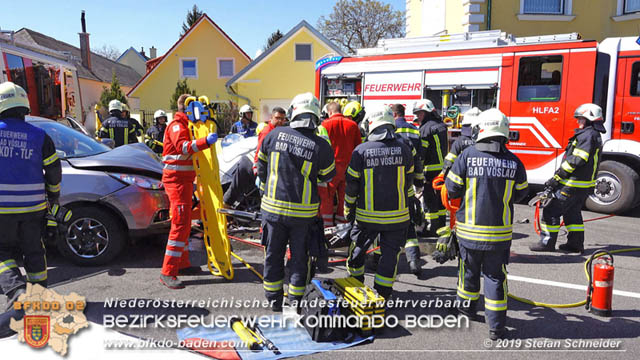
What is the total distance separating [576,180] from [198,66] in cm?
2720

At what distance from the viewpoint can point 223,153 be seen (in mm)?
7602

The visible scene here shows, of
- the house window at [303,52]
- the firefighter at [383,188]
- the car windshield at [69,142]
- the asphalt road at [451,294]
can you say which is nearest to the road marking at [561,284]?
the asphalt road at [451,294]

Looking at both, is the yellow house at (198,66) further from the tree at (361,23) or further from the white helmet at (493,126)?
the white helmet at (493,126)

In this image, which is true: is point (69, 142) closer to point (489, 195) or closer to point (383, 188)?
point (383, 188)

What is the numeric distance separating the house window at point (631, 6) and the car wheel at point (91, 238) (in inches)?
642

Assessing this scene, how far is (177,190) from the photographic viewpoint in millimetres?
4824

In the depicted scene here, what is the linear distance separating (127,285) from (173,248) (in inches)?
24.5

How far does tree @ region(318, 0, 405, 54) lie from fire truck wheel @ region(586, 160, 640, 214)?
98.8ft

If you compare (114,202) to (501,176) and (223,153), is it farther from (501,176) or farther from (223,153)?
(501,176)

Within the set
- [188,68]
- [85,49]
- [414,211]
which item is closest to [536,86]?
[414,211]

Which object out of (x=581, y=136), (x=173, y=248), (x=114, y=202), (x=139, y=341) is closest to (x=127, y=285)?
(x=173, y=248)

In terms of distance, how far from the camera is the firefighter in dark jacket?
3.82 metres

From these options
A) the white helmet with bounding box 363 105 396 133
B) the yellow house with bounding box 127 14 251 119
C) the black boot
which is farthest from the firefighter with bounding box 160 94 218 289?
the yellow house with bounding box 127 14 251 119

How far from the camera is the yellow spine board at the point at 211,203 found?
4949 millimetres
